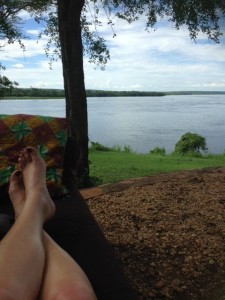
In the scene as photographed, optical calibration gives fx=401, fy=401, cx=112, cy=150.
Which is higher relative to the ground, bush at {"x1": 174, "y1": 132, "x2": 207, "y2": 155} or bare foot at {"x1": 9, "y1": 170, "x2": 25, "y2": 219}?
bare foot at {"x1": 9, "y1": 170, "x2": 25, "y2": 219}

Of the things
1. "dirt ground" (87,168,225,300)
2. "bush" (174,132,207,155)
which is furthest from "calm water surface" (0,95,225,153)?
"dirt ground" (87,168,225,300)

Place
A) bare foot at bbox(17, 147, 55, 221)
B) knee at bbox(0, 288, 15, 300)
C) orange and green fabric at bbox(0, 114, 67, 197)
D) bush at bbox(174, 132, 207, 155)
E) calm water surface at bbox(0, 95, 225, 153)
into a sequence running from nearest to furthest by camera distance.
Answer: knee at bbox(0, 288, 15, 300), bare foot at bbox(17, 147, 55, 221), orange and green fabric at bbox(0, 114, 67, 197), bush at bbox(174, 132, 207, 155), calm water surface at bbox(0, 95, 225, 153)

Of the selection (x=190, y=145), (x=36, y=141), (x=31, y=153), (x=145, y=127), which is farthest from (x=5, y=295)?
(x=145, y=127)

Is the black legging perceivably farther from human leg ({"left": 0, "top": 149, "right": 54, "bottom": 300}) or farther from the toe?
the toe

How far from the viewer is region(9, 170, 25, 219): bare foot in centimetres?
191

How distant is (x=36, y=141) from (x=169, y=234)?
117cm

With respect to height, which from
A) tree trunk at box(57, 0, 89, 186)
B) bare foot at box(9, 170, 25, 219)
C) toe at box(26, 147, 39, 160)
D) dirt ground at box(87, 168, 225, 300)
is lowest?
dirt ground at box(87, 168, 225, 300)

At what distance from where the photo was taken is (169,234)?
2920mm

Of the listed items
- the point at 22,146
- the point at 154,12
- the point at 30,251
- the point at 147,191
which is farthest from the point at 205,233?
the point at 154,12

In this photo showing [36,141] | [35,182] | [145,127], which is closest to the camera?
[35,182]

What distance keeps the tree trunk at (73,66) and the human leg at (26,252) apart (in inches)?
118

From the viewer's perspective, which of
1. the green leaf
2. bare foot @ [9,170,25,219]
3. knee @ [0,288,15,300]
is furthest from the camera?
the green leaf

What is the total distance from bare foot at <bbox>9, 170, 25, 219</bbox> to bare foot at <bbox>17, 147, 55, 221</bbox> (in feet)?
0.11

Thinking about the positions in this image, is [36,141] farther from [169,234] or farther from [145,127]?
[145,127]
